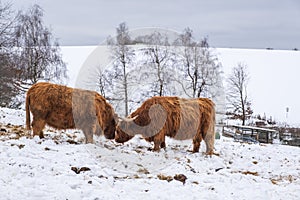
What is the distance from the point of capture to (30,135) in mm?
10164

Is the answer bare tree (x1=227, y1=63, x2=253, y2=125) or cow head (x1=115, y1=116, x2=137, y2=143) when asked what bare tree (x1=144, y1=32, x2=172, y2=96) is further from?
cow head (x1=115, y1=116, x2=137, y2=143)

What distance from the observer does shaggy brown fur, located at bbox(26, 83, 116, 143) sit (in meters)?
9.95

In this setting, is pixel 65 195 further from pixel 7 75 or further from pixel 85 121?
pixel 7 75

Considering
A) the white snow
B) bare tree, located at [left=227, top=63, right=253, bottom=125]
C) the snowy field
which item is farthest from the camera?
the white snow

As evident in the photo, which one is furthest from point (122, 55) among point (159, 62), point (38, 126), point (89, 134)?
point (38, 126)

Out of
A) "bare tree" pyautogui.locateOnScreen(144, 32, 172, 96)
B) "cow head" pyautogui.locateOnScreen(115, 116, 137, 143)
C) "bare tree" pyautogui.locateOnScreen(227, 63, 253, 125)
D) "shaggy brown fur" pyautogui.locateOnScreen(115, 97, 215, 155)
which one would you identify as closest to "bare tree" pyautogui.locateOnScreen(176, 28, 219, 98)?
"bare tree" pyautogui.locateOnScreen(144, 32, 172, 96)

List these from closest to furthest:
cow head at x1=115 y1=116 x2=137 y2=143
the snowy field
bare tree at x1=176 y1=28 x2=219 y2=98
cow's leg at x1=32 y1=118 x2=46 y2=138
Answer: the snowy field → cow's leg at x1=32 y1=118 x2=46 y2=138 → cow head at x1=115 y1=116 x2=137 y2=143 → bare tree at x1=176 y1=28 x2=219 y2=98

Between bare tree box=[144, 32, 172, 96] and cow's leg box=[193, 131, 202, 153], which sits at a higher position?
bare tree box=[144, 32, 172, 96]

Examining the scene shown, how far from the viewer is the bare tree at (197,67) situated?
1368 inches

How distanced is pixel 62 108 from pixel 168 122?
134 inches

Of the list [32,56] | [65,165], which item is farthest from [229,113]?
[65,165]

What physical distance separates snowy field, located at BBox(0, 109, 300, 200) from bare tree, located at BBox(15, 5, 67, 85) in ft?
62.6

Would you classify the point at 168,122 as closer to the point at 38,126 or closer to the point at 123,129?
the point at 123,129

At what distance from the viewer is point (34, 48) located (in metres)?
29.0
